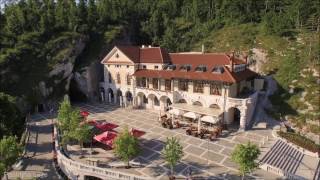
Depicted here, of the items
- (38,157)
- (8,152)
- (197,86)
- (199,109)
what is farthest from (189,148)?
(8,152)

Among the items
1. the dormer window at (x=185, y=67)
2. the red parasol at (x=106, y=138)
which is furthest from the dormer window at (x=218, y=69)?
the red parasol at (x=106, y=138)

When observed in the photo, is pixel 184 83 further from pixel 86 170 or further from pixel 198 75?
pixel 86 170

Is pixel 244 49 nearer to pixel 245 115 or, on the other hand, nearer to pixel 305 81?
pixel 305 81

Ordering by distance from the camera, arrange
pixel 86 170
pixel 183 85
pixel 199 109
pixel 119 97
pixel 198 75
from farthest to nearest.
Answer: pixel 119 97, pixel 183 85, pixel 198 75, pixel 199 109, pixel 86 170

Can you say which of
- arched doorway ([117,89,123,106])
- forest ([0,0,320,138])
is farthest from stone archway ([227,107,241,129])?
arched doorway ([117,89,123,106])

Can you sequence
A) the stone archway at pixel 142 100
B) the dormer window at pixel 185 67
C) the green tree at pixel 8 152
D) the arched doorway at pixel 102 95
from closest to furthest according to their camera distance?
1. the green tree at pixel 8 152
2. the dormer window at pixel 185 67
3. the stone archway at pixel 142 100
4. the arched doorway at pixel 102 95

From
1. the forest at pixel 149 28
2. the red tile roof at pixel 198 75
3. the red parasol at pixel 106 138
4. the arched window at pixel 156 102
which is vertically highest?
the forest at pixel 149 28

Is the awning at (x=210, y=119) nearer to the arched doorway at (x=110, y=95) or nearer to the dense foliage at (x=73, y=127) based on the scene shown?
the dense foliage at (x=73, y=127)

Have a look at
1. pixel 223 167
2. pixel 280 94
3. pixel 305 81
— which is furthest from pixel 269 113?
pixel 223 167
